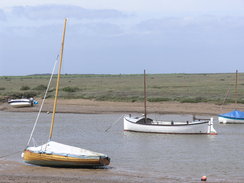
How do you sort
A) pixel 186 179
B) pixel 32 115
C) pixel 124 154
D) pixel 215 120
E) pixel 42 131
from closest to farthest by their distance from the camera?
1. pixel 186 179
2. pixel 124 154
3. pixel 42 131
4. pixel 215 120
5. pixel 32 115

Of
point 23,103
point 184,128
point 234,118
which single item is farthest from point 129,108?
point 184,128

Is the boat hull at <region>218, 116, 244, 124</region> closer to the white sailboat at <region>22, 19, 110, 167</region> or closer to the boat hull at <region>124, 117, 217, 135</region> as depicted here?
the boat hull at <region>124, 117, 217, 135</region>

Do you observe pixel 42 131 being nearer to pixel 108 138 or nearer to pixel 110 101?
pixel 108 138

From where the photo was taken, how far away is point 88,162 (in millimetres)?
21062

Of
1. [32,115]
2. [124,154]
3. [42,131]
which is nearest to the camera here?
[124,154]

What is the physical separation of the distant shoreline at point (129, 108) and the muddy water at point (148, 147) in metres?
4.84

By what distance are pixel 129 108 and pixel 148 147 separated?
23229mm

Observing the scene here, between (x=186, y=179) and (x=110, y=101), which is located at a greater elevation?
(x=110, y=101)

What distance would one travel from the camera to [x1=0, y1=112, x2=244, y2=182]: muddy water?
21.5 meters

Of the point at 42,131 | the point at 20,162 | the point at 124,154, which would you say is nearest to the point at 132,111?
the point at 42,131

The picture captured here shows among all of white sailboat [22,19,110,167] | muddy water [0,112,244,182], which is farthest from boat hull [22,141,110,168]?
muddy water [0,112,244,182]

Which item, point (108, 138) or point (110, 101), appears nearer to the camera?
point (108, 138)

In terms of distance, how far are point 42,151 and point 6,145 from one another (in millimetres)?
8401

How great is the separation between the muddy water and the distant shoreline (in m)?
4.84
